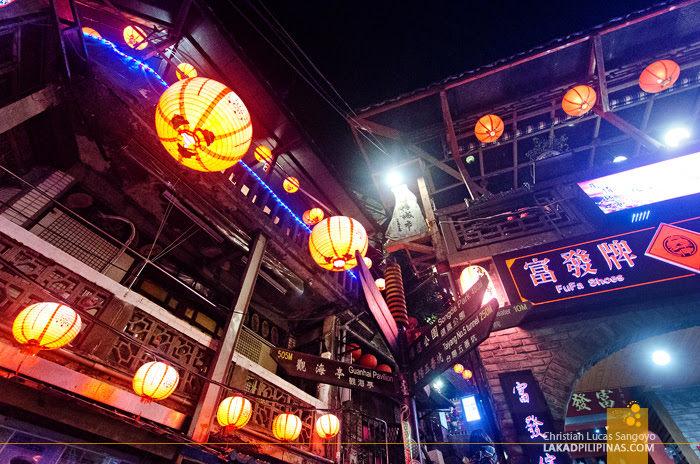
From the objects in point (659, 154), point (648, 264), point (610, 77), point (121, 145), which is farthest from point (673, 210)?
point (121, 145)

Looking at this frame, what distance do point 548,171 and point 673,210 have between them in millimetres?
6895

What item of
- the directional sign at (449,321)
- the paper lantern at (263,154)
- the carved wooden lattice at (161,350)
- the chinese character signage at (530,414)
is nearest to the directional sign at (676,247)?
the chinese character signage at (530,414)

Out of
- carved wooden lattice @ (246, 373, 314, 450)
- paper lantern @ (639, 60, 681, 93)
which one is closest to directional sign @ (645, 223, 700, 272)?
paper lantern @ (639, 60, 681, 93)

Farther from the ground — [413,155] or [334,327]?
[413,155]

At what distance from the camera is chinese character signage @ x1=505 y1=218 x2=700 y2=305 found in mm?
6203

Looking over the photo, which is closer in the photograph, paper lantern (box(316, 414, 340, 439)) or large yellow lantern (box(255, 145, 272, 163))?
paper lantern (box(316, 414, 340, 439))

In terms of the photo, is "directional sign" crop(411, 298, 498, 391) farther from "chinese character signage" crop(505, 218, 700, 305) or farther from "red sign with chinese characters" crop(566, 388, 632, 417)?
"red sign with chinese characters" crop(566, 388, 632, 417)

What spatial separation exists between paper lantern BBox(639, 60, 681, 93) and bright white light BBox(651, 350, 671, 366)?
26.3 ft

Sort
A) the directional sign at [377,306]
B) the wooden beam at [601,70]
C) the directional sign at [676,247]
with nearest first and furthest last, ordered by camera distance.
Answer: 1. the directional sign at [377,306]
2. the directional sign at [676,247]
3. the wooden beam at [601,70]

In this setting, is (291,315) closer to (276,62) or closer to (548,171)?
(276,62)

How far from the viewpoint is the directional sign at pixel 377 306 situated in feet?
13.9

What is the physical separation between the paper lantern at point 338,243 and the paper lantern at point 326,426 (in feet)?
18.6

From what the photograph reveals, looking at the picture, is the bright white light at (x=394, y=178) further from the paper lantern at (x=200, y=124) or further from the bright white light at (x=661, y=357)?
the bright white light at (x=661, y=357)

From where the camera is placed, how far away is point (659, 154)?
8.65 m
